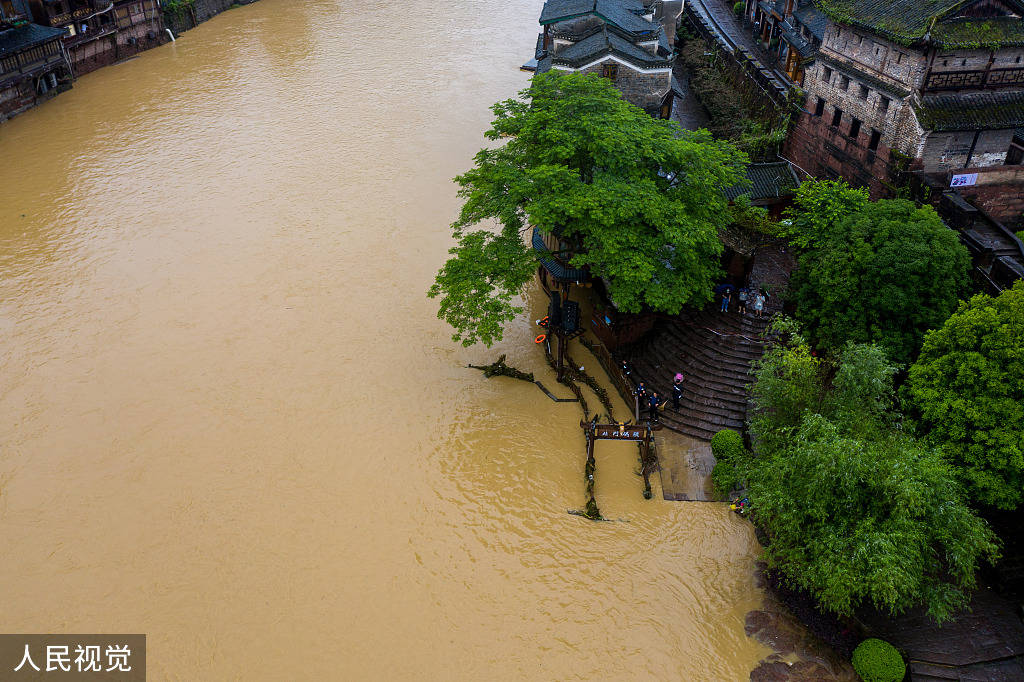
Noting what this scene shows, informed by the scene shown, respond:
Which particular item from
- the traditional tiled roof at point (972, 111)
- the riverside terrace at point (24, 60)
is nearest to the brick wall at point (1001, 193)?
the traditional tiled roof at point (972, 111)

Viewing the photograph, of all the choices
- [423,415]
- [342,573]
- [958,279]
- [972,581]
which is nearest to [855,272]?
[958,279]

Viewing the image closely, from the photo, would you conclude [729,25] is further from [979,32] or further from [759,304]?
[759,304]

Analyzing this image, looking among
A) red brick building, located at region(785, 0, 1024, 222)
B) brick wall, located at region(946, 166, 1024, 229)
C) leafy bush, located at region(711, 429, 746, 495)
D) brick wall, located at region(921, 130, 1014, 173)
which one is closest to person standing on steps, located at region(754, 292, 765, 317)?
leafy bush, located at region(711, 429, 746, 495)

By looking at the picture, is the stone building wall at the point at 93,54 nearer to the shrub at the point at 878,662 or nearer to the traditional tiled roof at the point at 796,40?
the traditional tiled roof at the point at 796,40

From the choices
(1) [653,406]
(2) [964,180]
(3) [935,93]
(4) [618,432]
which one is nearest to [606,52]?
(3) [935,93]

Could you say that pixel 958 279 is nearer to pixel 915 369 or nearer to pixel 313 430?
pixel 915 369

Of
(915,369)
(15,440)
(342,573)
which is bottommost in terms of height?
(342,573)
